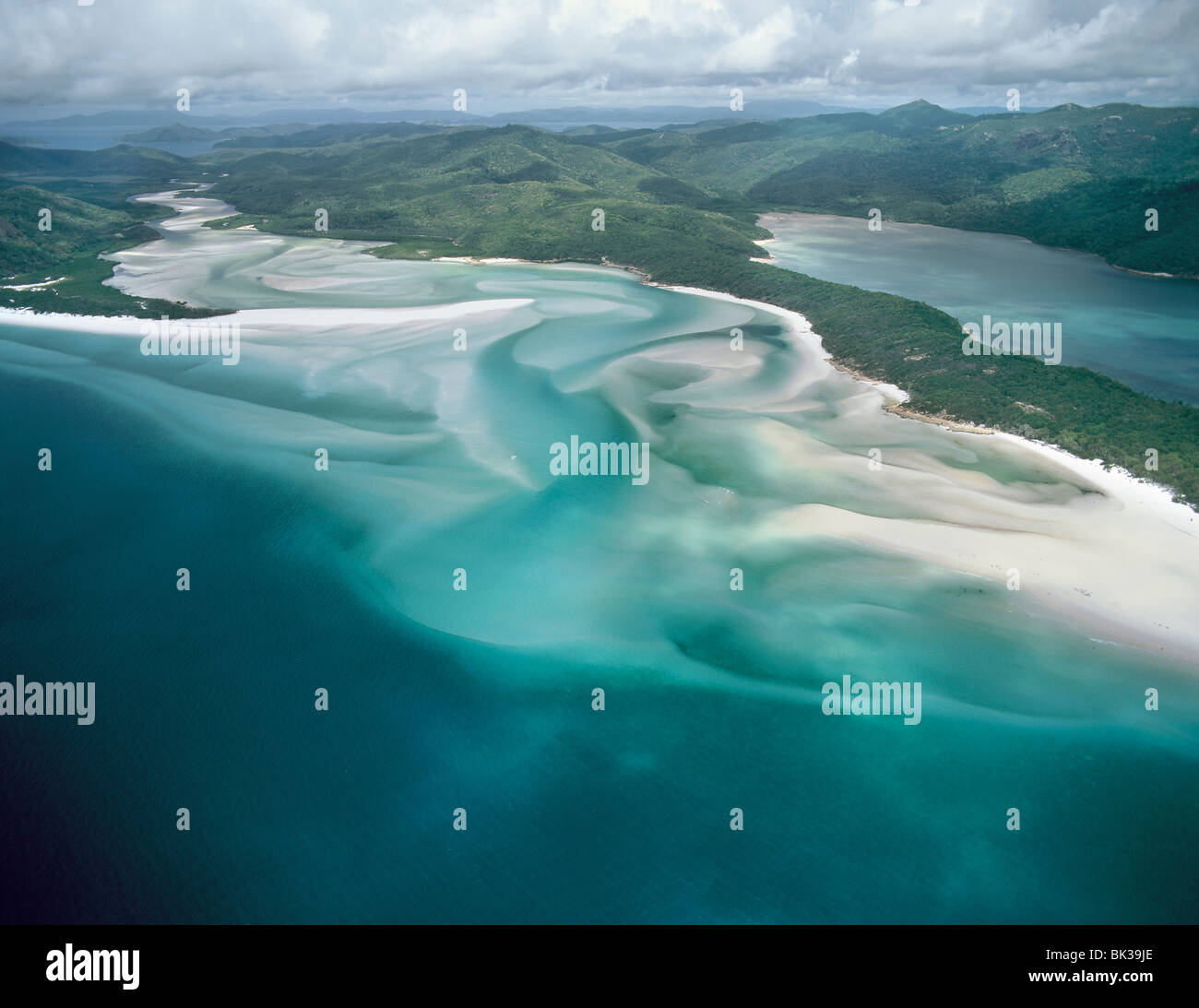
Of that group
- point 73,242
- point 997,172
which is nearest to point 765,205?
point 997,172

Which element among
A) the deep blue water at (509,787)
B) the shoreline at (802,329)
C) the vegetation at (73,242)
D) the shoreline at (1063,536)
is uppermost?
the vegetation at (73,242)

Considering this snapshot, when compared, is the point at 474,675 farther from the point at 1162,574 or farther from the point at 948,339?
the point at 948,339

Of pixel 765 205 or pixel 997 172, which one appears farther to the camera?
pixel 997 172

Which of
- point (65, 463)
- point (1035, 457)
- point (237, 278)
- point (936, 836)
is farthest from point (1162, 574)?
point (237, 278)

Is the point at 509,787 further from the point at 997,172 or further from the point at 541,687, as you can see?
the point at 997,172

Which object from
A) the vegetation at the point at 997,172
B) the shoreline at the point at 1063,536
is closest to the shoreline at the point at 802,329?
the shoreline at the point at 1063,536

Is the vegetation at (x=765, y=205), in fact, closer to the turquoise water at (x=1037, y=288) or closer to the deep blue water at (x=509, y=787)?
the turquoise water at (x=1037, y=288)
